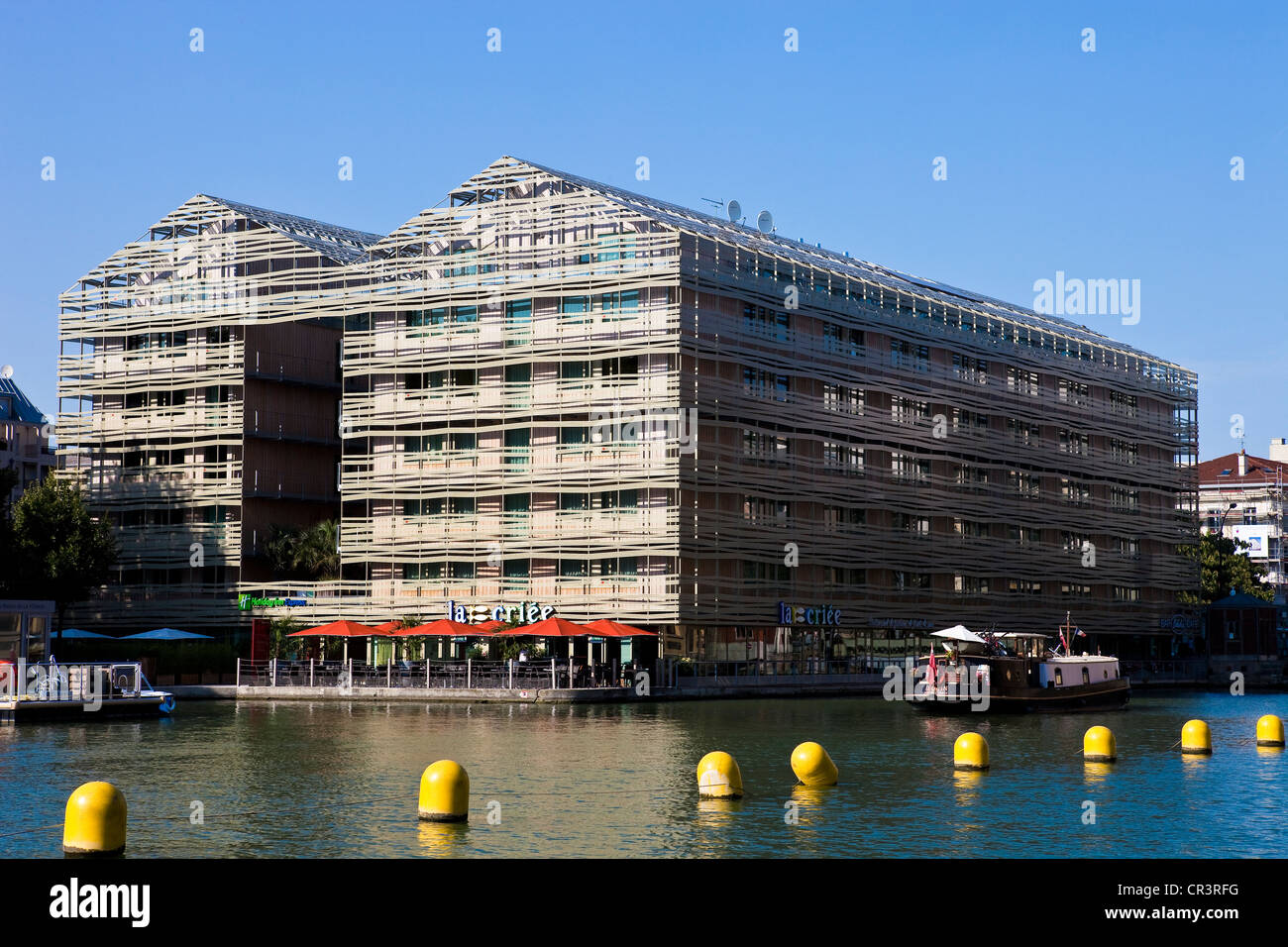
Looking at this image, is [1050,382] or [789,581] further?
[1050,382]

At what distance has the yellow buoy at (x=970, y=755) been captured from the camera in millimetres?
43062

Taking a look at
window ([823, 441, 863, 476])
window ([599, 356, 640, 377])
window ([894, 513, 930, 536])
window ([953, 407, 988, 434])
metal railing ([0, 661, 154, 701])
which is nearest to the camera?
metal railing ([0, 661, 154, 701])

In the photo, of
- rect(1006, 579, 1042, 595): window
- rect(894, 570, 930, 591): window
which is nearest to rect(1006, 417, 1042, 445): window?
rect(1006, 579, 1042, 595): window

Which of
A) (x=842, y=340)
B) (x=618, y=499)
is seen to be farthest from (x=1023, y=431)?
(x=618, y=499)

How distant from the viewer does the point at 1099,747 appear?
46625 millimetres

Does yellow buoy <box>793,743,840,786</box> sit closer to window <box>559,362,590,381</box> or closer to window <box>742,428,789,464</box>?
window <box>559,362,590,381</box>

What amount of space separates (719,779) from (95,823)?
46.0ft

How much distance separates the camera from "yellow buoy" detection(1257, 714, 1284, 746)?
53656mm

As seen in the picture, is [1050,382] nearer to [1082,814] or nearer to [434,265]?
[434,265]

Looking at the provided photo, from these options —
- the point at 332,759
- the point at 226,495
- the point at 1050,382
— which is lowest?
the point at 332,759

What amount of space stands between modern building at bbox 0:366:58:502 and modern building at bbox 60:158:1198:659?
50795mm

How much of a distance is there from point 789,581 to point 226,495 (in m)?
36.2
